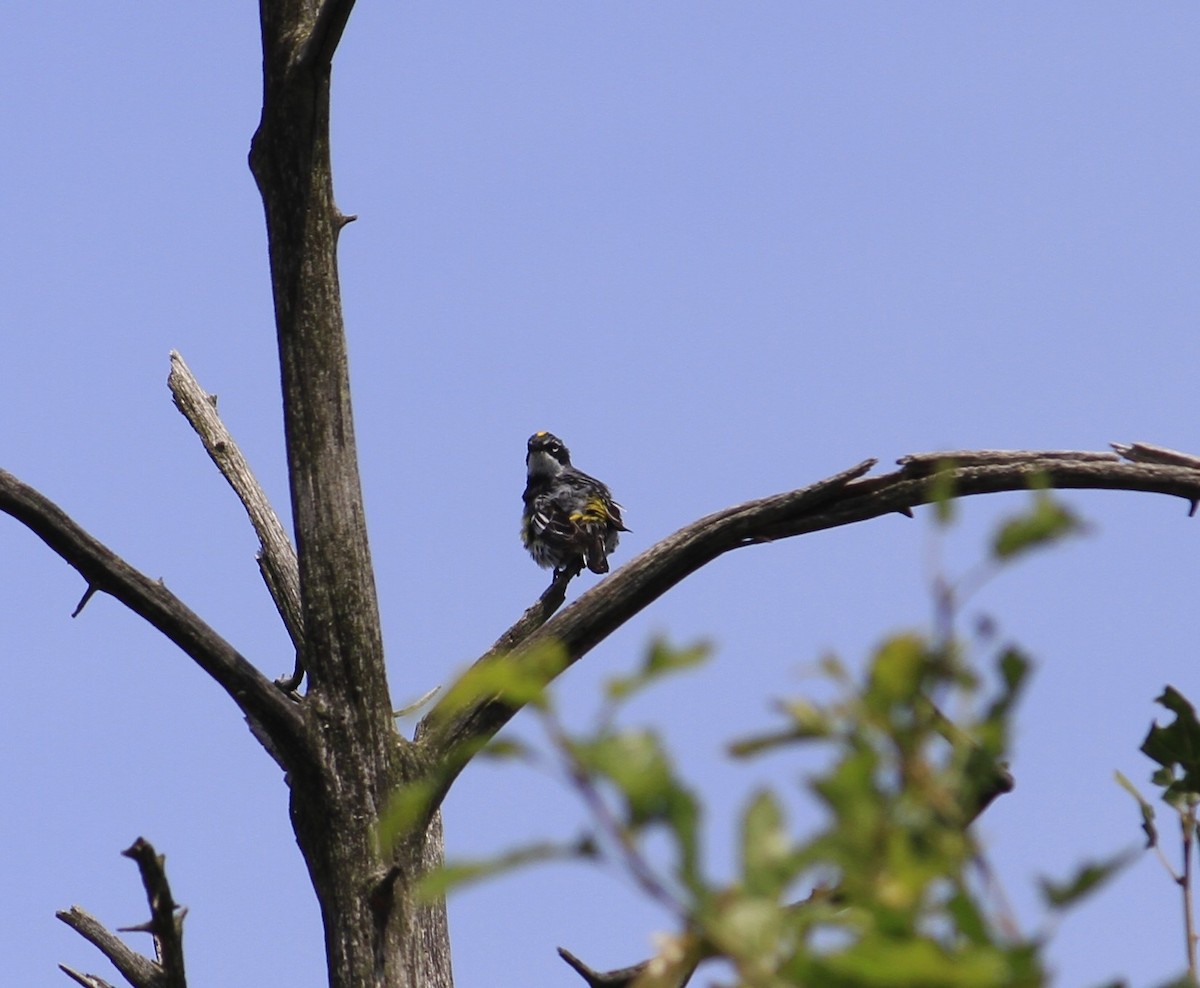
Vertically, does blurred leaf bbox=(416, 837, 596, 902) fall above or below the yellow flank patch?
below

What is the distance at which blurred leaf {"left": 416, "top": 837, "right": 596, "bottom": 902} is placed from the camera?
Answer: 0.93m

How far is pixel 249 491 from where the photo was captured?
653 cm

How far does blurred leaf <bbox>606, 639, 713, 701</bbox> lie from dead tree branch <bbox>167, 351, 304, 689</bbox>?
15.6ft

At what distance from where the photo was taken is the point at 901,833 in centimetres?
89

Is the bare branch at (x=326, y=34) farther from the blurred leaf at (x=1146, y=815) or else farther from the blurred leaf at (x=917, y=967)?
the blurred leaf at (x=917, y=967)

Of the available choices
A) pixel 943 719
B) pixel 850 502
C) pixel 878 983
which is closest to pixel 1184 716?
pixel 943 719

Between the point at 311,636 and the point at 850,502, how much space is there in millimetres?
1829

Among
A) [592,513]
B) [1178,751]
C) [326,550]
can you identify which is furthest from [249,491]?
[1178,751]

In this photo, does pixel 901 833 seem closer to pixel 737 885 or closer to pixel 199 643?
pixel 737 885

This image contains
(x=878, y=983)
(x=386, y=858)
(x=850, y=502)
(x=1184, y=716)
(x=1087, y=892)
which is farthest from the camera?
(x=850, y=502)

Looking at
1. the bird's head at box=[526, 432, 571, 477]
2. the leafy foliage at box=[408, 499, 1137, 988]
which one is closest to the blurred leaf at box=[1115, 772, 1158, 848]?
the leafy foliage at box=[408, 499, 1137, 988]

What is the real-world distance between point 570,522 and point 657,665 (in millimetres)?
10173

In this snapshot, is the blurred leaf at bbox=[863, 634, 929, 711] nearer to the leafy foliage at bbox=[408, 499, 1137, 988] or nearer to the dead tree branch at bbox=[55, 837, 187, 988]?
the leafy foliage at bbox=[408, 499, 1137, 988]

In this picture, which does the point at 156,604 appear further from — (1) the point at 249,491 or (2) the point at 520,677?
(2) the point at 520,677
